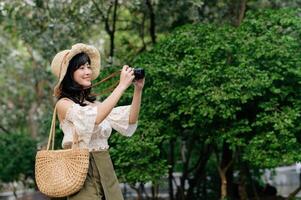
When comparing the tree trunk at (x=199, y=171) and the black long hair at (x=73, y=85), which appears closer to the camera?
the black long hair at (x=73, y=85)

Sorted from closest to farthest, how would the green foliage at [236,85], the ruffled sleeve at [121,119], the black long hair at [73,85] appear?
1. the black long hair at [73,85]
2. the ruffled sleeve at [121,119]
3. the green foliage at [236,85]

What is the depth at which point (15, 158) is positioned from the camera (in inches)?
380

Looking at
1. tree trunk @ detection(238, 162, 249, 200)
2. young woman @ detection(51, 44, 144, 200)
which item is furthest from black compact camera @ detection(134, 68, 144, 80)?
tree trunk @ detection(238, 162, 249, 200)

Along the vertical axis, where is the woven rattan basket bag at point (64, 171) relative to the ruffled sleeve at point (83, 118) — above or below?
below

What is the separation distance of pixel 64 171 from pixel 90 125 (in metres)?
0.25

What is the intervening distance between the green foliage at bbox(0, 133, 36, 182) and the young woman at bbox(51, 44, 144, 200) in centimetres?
691

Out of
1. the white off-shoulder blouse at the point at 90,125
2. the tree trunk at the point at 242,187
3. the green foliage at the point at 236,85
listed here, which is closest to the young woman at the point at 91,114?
the white off-shoulder blouse at the point at 90,125

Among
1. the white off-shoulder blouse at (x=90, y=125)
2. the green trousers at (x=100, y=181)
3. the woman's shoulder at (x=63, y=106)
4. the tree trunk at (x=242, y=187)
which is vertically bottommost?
the tree trunk at (x=242, y=187)

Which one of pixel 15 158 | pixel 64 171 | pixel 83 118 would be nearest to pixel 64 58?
pixel 83 118

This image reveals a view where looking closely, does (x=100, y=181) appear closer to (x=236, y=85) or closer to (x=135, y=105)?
(x=135, y=105)

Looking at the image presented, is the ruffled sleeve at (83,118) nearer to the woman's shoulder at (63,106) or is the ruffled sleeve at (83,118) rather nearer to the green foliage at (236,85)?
the woman's shoulder at (63,106)

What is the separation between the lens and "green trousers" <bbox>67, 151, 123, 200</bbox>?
2781 mm

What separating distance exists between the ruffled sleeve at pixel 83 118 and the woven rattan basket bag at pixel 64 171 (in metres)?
0.08

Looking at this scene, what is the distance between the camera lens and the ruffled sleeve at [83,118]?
273 centimetres
